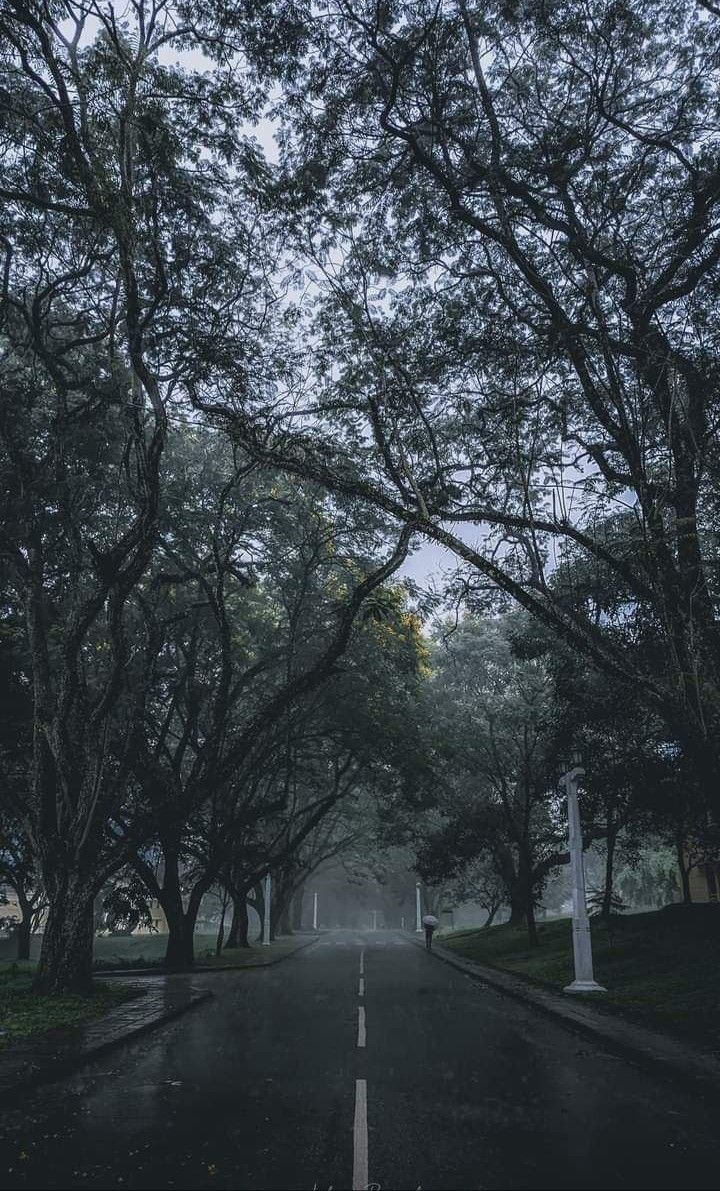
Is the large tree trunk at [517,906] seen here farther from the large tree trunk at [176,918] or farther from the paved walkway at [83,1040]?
the paved walkway at [83,1040]

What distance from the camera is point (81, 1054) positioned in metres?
8.45

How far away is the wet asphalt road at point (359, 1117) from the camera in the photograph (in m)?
5.05

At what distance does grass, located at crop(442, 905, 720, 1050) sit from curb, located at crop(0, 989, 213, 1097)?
7.02m

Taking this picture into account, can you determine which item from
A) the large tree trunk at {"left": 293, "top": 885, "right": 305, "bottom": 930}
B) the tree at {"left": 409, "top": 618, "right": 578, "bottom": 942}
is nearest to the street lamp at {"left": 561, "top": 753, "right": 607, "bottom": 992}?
the tree at {"left": 409, "top": 618, "right": 578, "bottom": 942}

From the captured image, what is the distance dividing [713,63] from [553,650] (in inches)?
545

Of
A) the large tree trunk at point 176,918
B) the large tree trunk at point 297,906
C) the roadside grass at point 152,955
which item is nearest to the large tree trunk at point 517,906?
the roadside grass at point 152,955

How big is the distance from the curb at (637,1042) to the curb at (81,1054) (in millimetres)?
5945

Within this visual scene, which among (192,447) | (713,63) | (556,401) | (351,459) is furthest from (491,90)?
(192,447)

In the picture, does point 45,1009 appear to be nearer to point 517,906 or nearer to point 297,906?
point 517,906

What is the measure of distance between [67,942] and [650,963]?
1261cm

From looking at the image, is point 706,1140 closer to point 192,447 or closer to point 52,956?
point 52,956

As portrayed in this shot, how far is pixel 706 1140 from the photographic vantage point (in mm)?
5781

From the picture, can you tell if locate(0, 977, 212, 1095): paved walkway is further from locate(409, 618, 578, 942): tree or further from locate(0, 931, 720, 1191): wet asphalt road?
locate(409, 618, 578, 942): tree

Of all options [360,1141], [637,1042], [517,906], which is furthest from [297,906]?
[360,1141]
